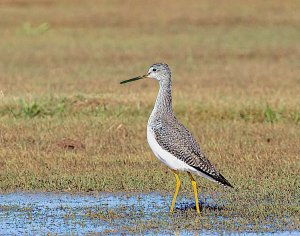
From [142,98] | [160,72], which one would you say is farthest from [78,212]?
[142,98]

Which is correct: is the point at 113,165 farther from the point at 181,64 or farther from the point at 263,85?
the point at 181,64

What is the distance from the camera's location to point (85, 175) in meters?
10.8

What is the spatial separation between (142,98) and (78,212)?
6584mm

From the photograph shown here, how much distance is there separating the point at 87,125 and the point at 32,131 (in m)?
0.86

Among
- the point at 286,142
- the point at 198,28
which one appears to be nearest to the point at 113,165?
the point at 286,142

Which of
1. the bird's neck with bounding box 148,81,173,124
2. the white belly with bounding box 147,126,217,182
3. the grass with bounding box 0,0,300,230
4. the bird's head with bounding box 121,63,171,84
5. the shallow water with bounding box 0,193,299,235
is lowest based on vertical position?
the grass with bounding box 0,0,300,230

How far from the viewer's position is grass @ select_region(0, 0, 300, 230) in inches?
420

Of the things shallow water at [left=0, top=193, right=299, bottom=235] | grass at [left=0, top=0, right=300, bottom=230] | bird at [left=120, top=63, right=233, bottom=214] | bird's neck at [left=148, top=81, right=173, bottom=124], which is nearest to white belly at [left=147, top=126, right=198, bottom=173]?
bird at [left=120, top=63, right=233, bottom=214]

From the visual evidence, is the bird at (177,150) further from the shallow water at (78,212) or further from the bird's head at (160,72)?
the bird's head at (160,72)

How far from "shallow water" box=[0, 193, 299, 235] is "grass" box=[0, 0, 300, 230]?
14.0 inches

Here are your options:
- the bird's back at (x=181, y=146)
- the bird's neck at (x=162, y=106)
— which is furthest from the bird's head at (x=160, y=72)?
the bird's back at (x=181, y=146)

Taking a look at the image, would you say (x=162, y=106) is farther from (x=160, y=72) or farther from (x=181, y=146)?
(x=181, y=146)

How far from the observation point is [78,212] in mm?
9203

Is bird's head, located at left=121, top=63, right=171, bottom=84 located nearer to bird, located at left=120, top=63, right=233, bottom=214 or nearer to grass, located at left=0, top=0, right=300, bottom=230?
bird, located at left=120, top=63, right=233, bottom=214
